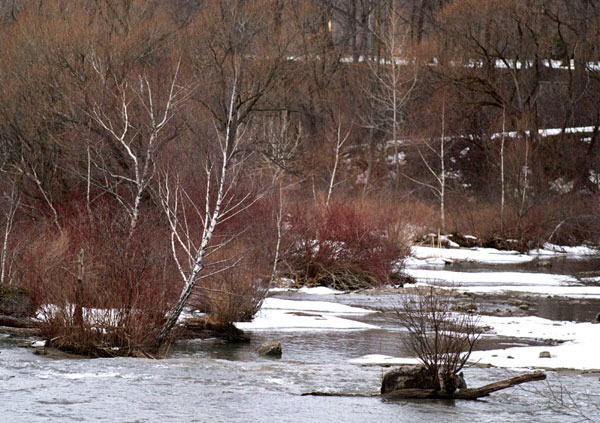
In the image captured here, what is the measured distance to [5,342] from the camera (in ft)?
51.1

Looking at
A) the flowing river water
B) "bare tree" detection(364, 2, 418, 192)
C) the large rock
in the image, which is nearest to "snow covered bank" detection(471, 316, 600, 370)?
the flowing river water

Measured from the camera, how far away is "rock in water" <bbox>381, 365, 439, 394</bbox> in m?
12.0

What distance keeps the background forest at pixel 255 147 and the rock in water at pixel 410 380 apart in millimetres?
4037

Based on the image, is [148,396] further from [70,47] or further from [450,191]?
[450,191]

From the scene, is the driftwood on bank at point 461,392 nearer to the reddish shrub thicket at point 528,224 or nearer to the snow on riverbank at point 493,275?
the snow on riverbank at point 493,275

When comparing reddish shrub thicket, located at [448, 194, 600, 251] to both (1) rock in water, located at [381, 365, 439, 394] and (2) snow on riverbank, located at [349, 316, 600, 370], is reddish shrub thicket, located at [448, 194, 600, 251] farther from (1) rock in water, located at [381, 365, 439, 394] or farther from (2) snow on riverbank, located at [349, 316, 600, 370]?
(1) rock in water, located at [381, 365, 439, 394]

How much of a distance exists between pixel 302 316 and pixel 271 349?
4.53 meters

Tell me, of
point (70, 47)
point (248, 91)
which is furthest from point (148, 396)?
point (248, 91)

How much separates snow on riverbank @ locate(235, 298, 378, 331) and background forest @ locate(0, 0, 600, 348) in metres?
0.57

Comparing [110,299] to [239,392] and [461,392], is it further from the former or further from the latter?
[461,392]

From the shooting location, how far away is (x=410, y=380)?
12062 mm

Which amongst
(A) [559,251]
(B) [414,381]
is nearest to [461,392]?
(B) [414,381]

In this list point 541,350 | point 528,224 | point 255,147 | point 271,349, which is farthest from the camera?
point 528,224

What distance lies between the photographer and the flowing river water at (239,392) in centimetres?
1080
